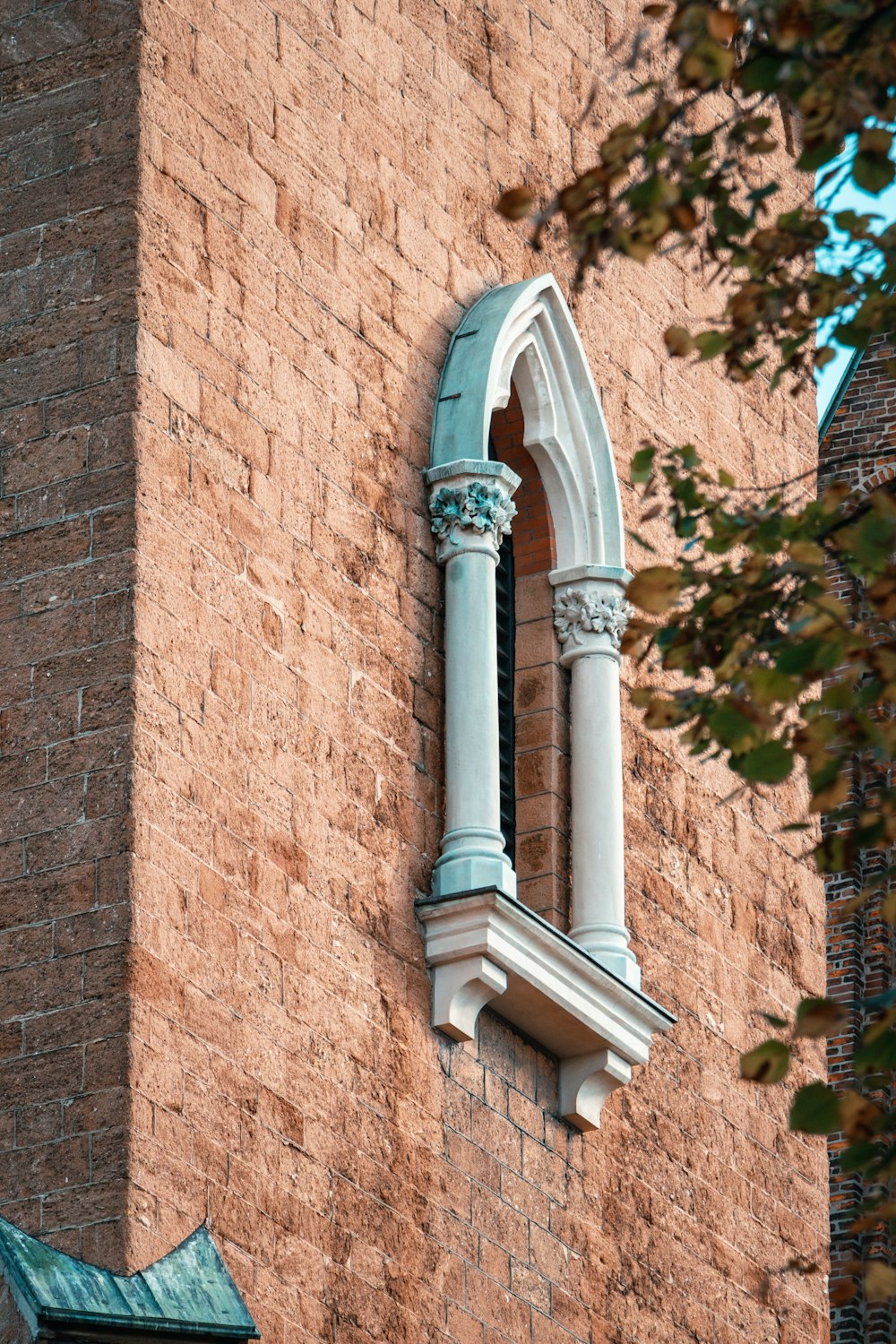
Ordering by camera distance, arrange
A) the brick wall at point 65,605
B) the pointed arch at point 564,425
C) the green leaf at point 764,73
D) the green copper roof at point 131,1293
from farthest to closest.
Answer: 1. the pointed arch at point 564,425
2. the brick wall at point 65,605
3. the green copper roof at point 131,1293
4. the green leaf at point 764,73

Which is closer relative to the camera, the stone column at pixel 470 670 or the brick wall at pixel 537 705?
the stone column at pixel 470 670

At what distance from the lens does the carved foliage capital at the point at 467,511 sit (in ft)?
32.3

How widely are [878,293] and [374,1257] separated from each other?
3868 millimetres

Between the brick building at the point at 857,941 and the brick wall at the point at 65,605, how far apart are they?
879 cm

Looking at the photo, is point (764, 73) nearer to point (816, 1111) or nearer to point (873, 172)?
point (873, 172)

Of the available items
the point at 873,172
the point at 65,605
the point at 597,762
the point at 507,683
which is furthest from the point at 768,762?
the point at 507,683

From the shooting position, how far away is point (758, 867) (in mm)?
11711

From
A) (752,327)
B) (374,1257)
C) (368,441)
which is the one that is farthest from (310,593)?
(752,327)

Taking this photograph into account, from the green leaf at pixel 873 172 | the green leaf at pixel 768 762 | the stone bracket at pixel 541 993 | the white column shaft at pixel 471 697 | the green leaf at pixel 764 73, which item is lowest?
the green leaf at pixel 768 762

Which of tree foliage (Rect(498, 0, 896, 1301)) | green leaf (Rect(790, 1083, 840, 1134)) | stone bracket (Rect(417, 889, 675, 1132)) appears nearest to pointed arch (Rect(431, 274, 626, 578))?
stone bracket (Rect(417, 889, 675, 1132))

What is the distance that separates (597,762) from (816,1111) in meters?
5.18

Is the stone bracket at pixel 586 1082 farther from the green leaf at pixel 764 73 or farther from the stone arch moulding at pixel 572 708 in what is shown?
the green leaf at pixel 764 73

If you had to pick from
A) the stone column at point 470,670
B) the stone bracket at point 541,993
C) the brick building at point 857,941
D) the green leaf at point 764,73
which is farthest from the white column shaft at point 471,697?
the brick building at point 857,941

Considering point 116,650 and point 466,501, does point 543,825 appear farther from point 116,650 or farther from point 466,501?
point 116,650
